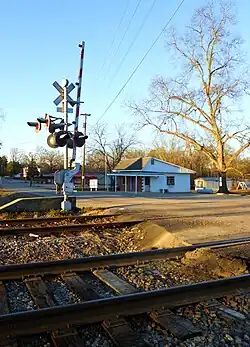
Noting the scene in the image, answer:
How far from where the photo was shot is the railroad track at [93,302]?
132 inches

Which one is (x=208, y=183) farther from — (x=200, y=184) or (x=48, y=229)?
(x=48, y=229)

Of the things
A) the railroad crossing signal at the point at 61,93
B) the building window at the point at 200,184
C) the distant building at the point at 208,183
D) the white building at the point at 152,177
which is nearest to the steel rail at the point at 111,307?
the railroad crossing signal at the point at 61,93

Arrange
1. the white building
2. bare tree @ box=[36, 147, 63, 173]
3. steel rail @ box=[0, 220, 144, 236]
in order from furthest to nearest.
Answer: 1. bare tree @ box=[36, 147, 63, 173]
2. the white building
3. steel rail @ box=[0, 220, 144, 236]

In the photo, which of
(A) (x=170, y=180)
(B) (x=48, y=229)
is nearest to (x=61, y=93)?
(B) (x=48, y=229)

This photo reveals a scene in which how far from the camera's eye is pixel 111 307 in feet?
12.4

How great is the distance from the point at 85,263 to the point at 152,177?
4416cm

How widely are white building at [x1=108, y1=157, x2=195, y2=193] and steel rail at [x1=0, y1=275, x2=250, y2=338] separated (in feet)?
143

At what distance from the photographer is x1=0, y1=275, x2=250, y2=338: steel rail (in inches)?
132

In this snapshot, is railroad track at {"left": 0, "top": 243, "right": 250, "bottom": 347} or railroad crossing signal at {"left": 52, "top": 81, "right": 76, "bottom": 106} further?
railroad crossing signal at {"left": 52, "top": 81, "right": 76, "bottom": 106}

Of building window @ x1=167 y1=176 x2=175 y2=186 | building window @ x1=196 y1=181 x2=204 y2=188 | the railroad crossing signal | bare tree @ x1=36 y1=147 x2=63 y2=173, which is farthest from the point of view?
bare tree @ x1=36 y1=147 x2=63 y2=173

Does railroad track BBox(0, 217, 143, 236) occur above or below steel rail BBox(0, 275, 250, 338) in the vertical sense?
above

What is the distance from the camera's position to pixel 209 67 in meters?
39.3

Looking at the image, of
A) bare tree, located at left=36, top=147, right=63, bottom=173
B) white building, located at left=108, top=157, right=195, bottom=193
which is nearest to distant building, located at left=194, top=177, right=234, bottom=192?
white building, located at left=108, top=157, right=195, bottom=193

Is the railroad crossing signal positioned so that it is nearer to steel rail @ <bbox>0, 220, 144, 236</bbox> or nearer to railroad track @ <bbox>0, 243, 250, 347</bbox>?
→ steel rail @ <bbox>0, 220, 144, 236</bbox>
